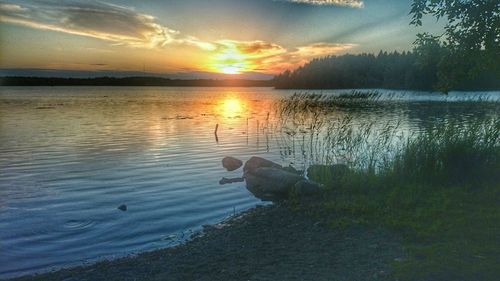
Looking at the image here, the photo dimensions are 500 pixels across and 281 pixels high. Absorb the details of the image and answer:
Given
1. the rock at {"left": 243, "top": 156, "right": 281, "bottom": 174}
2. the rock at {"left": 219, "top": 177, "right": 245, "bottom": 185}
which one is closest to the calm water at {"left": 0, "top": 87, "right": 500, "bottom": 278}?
the rock at {"left": 219, "top": 177, "right": 245, "bottom": 185}

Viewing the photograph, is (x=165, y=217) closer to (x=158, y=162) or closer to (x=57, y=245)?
(x=57, y=245)

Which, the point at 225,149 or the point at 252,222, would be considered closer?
the point at 252,222

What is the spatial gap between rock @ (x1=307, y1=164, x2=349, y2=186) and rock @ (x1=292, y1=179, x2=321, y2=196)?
2.44 feet

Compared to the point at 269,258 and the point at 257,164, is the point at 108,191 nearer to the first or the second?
the point at 257,164

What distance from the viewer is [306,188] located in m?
13.9

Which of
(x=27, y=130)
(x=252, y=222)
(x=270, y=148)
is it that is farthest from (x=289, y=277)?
(x=27, y=130)

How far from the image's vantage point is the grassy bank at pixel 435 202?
23.8 feet

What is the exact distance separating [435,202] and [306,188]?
4.28 m

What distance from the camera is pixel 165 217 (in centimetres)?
1284

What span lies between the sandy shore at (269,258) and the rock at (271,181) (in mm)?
4226

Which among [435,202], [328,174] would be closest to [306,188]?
[328,174]

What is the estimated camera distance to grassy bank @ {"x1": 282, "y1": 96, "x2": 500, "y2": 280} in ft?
23.8

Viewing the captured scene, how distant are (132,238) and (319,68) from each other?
156 meters

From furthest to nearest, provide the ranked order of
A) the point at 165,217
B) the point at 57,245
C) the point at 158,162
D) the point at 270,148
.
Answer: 1. the point at 270,148
2. the point at 158,162
3. the point at 165,217
4. the point at 57,245
